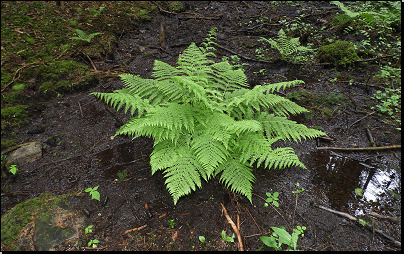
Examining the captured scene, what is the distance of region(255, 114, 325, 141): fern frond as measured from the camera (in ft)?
9.14

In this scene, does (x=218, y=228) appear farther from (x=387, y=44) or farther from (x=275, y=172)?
(x=387, y=44)

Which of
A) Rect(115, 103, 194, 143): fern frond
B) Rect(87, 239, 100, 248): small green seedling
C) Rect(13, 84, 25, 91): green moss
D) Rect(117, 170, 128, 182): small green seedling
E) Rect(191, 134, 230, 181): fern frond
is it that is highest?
Rect(115, 103, 194, 143): fern frond

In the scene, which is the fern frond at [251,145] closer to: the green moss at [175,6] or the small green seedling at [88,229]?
the small green seedling at [88,229]

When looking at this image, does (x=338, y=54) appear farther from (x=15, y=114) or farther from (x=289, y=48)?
(x=15, y=114)

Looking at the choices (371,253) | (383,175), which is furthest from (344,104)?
(371,253)

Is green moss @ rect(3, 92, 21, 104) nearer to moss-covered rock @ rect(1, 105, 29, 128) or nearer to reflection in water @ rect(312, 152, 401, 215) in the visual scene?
moss-covered rock @ rect(1, 105, 29, 128)

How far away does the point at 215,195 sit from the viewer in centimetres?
279

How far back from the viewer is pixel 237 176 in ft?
8.46

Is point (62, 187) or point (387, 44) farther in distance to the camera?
point (387, 44)

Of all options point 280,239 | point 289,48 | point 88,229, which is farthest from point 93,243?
point 289,48

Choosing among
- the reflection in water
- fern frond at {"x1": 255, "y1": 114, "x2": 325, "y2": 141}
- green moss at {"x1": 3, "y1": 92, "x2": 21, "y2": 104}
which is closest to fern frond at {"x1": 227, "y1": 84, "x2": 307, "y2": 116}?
fern frond at {"x1": 255, "y1": 114, "x2": 325, "y2": 141}

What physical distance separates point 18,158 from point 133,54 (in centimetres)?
401

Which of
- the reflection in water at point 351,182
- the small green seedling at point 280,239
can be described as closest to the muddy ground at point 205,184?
the reflection in water at point 351,182

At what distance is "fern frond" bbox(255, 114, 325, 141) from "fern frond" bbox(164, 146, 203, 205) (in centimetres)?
110
